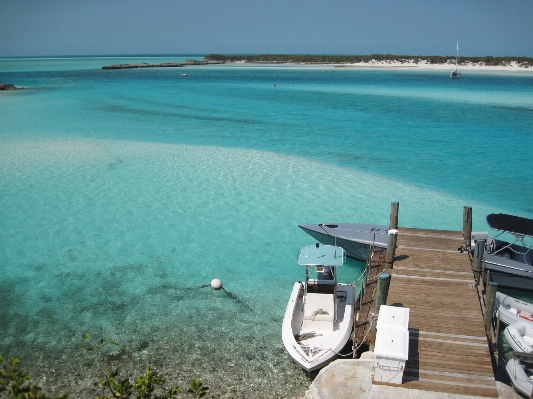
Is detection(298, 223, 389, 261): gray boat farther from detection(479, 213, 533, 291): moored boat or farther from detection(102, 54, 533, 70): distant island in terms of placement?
detection(102, 54, 533, 70): distant island

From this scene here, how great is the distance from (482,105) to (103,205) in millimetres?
38562

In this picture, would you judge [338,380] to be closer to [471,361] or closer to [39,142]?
[471,361]

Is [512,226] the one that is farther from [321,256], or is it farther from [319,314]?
[319,314]

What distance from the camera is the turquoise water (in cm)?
998

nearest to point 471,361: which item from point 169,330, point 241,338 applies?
point 241,338

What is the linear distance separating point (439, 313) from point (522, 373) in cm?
175

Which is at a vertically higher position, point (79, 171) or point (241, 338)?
point (79, 171)

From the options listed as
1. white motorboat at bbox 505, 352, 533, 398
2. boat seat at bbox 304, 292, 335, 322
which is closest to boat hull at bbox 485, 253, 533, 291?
white motorboat at bbox 505, 352, 533, 398

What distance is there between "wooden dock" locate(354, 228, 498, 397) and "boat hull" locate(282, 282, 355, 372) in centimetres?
33

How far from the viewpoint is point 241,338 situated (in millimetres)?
10109

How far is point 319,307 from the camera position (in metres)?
10.0

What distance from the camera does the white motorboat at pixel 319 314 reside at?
352 inches

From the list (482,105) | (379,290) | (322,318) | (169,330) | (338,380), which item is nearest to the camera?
(338,380)

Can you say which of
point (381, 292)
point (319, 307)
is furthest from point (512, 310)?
point (319, 307)
